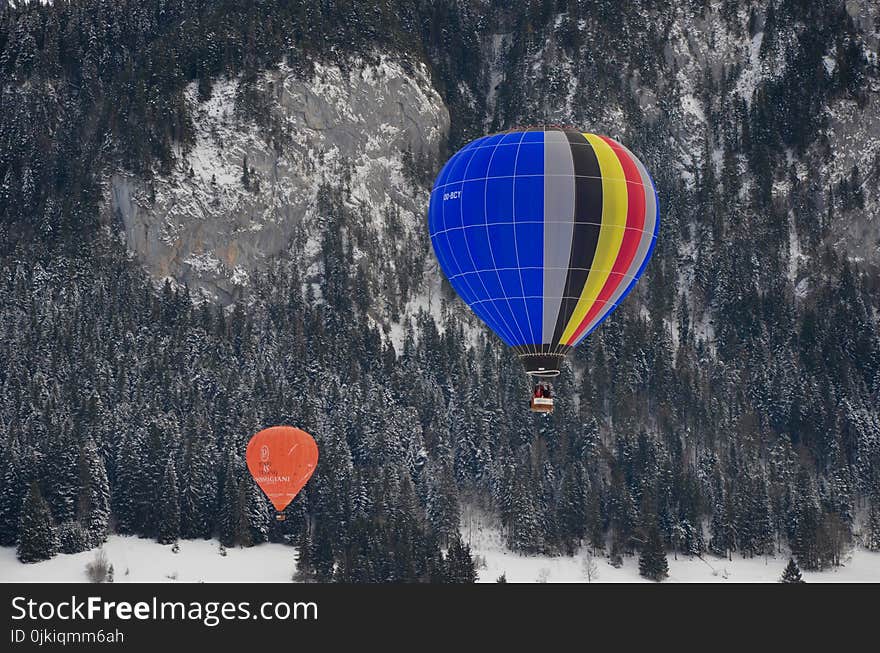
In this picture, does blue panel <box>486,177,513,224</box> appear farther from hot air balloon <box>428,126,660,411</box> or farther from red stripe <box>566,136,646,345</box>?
red stripe <box>566,136,646,345</box>

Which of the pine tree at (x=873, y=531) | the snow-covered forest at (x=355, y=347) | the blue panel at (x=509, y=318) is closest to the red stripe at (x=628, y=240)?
the blue panel at (x=509, y=318)

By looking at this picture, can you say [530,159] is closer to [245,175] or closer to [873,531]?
[873,531]

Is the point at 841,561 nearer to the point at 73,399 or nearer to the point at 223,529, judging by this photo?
the point at 223,529

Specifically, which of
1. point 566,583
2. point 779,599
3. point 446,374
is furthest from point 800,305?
point 779,599

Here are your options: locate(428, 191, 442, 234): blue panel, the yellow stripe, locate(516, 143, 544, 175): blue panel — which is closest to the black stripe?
the yellow stripe

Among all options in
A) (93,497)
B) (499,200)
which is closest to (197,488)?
(93,497)

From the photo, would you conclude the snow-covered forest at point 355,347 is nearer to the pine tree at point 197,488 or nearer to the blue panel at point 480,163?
the pine tree at point 197,488
